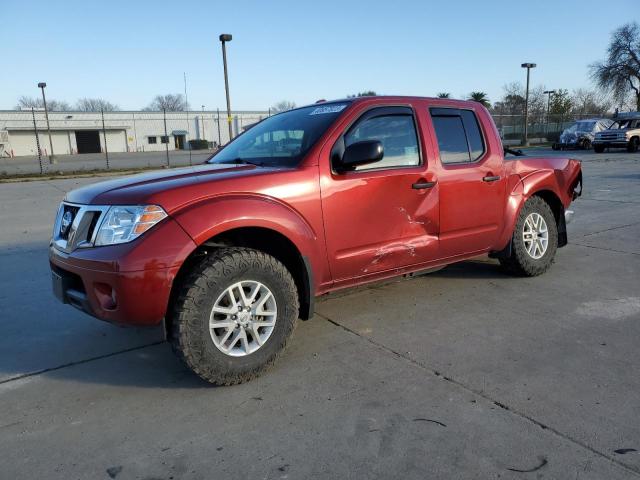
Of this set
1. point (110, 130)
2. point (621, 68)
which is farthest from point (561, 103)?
point (110, 130)

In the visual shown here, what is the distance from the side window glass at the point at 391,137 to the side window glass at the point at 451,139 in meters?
0.30

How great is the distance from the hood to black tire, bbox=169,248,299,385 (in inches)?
15.7

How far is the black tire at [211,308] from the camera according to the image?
2.94 metres

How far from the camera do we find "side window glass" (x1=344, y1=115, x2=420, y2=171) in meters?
3.82

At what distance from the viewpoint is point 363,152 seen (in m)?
3.45

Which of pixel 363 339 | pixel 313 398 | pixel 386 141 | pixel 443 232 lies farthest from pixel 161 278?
pixel 443 232

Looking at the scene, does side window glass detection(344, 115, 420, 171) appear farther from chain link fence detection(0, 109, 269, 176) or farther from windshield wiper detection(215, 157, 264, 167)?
chain link fence detection(0, 109, 269, 176)

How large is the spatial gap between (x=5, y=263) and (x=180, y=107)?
102789mm

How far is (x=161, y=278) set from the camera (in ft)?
9.39

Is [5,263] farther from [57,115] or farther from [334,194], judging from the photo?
[57,115]

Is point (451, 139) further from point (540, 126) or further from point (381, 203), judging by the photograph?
point (540, 126)

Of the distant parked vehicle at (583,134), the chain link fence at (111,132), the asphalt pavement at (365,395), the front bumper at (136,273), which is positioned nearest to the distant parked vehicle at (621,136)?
the distant parked vehicle at (583,134)

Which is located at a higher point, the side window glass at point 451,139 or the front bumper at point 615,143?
the side window glass at point 451,139

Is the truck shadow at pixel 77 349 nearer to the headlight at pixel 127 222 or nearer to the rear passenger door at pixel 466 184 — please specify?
the headlight at pixel 127 222
